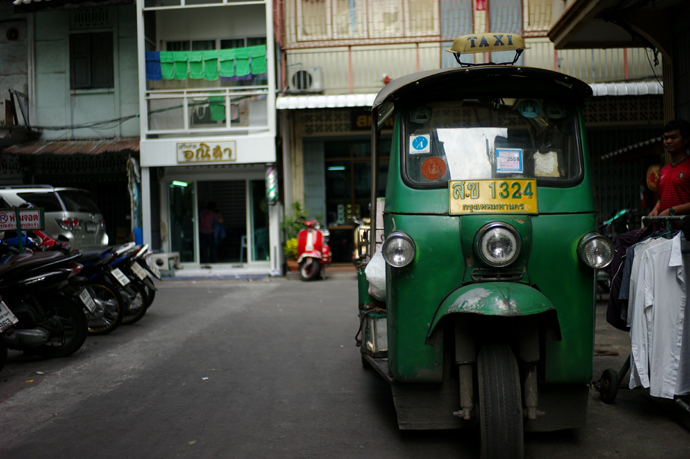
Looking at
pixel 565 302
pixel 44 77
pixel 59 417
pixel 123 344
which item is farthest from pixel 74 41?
pixel 565 302

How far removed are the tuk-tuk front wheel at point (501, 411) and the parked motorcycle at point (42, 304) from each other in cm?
443

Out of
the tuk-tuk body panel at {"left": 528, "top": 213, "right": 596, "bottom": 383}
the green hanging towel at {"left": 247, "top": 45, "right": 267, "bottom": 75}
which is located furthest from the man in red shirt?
the green hanging towel at {"left": 247, "top": 45, "right": 267, "bottom": 75}

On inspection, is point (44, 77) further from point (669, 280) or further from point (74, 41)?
point (669, 280)

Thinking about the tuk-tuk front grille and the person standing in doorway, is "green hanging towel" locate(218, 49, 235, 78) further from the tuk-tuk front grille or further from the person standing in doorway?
the tuk-tuk front grille

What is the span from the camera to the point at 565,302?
3.24 meters

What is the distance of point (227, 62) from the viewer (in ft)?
46.4

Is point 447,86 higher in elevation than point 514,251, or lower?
higher

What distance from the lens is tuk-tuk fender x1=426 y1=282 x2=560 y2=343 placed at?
2.88 m

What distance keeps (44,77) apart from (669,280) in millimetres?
16381

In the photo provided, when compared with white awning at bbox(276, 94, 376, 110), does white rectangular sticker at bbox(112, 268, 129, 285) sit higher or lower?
lower

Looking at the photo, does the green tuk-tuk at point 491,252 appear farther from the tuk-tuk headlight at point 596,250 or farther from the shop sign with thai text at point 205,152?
the shop sign with thai text at point 205,152

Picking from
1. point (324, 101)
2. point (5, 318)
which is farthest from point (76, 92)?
point (5, 318)

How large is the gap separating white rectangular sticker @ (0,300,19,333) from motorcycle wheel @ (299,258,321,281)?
316 inches

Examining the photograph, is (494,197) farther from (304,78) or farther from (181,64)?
(181,64)
